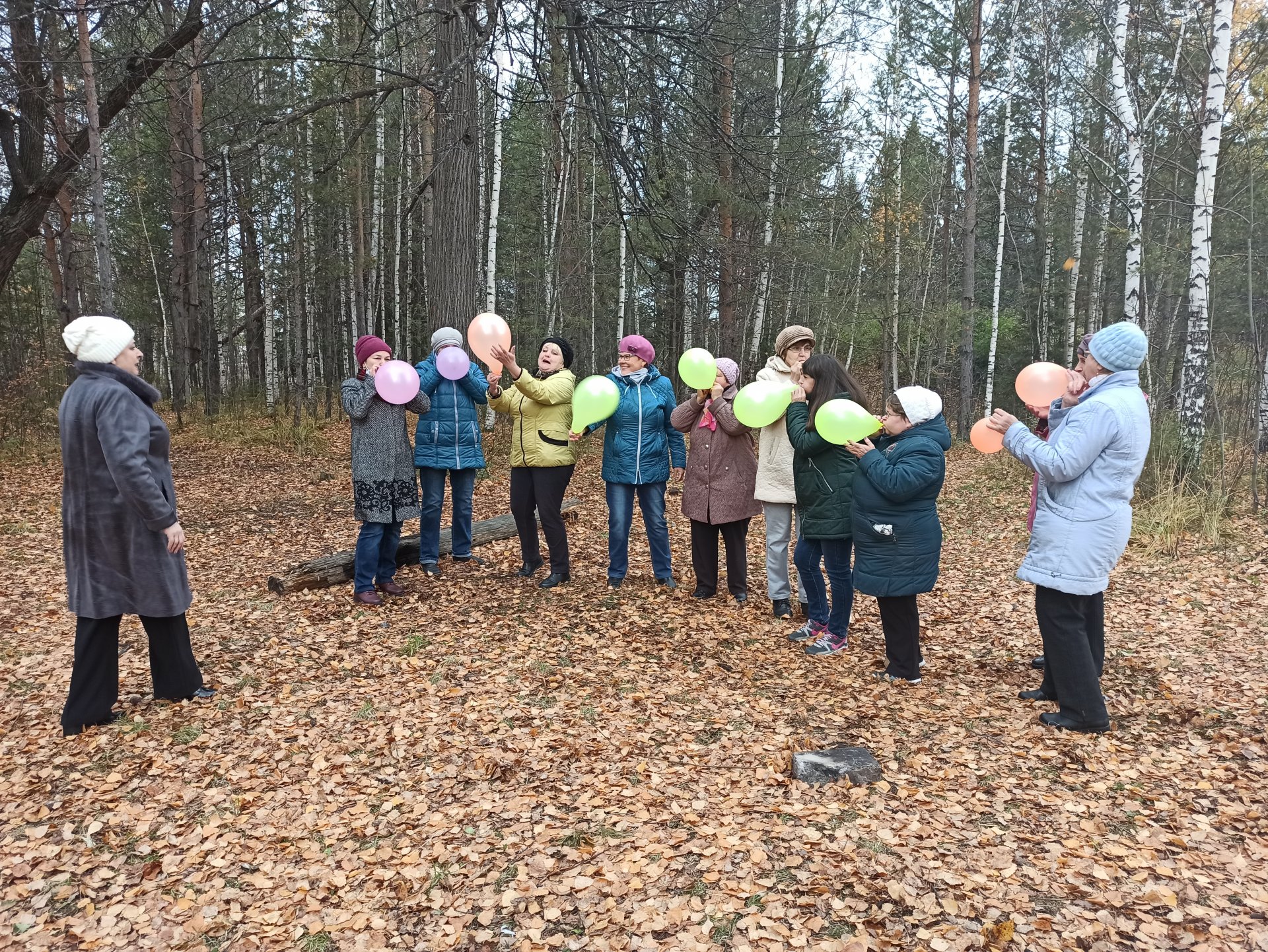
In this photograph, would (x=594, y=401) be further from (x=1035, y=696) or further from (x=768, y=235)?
(x=768, y=235)

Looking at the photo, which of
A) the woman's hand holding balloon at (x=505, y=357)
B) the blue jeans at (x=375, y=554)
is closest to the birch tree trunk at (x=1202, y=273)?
the woman's hand holding balloon at (x=505, y=357)

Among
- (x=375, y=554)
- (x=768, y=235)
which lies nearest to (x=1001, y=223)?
(x=768, y=235)

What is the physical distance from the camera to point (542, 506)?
20.0 feet

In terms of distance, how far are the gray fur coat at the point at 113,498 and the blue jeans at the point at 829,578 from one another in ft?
12.5

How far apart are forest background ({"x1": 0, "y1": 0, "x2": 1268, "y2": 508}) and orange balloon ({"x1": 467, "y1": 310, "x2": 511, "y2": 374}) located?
5.97 feet

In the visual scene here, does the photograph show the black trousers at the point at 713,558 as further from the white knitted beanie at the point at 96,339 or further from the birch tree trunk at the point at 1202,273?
the birch tree trunk at the point at 1202,273

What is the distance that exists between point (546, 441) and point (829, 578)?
2474mm

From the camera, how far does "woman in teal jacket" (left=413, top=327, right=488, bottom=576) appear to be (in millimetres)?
6277

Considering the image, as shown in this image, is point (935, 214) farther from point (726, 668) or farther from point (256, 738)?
point (256, 738)

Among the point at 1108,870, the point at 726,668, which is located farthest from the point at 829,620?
the point at 1108,870

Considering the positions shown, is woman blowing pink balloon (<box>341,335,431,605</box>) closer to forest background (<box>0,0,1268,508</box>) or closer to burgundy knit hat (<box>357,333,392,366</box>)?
burgundy knit hat (<box>357,333,392,366</box>)

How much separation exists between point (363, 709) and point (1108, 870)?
11.8 ft

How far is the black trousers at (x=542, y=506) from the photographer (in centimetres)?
606

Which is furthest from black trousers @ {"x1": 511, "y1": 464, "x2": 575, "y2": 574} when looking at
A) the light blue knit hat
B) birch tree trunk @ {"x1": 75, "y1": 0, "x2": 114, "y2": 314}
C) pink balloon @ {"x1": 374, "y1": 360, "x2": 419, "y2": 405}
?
birch tree trunk @ {"x1": 75, "y1": 0, "x2": 114, "y2": 314}
